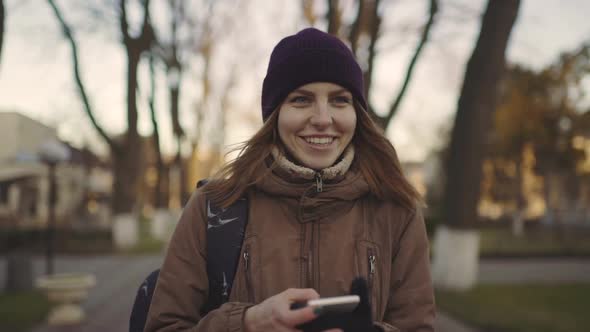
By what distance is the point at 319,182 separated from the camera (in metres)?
2.04

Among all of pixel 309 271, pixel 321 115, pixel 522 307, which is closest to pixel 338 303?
pixel 309 271

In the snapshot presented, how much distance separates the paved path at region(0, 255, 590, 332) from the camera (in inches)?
332

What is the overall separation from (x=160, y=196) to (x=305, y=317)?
A: 26174mm

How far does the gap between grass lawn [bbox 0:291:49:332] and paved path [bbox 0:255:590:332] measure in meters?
0.35

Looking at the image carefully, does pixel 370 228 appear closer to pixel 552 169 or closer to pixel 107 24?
pixel 107 24

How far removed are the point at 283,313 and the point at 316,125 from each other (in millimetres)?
668

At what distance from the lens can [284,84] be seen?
6.81ft

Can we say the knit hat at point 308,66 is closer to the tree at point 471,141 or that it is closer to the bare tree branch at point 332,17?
the tree at point 471,141

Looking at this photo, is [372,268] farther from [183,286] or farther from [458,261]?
[458,261]

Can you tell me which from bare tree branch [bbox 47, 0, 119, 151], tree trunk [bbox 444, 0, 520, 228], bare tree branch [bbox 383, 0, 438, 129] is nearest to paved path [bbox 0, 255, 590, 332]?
tree trunk [bbox 444, 0, 520, 228]

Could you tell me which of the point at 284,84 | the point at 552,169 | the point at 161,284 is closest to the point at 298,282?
the point at 161,284

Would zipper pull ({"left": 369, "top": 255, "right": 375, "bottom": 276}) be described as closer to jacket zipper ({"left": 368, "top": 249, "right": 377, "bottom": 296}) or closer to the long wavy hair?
jacket zipper ({"left": 368, "top": 249, "right": 377, "bottom": 296})

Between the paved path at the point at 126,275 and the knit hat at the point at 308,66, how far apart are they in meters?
6.49

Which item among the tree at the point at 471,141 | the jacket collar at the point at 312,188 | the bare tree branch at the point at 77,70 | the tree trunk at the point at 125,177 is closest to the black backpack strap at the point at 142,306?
the jacket collar at the point at 312,188
